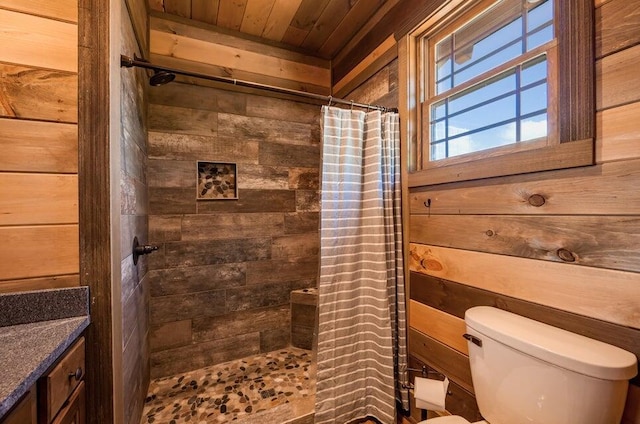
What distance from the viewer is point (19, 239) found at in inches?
33.4

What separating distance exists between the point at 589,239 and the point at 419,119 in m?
1.00

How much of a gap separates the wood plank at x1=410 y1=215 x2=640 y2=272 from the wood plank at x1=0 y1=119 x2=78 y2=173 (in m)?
1.59

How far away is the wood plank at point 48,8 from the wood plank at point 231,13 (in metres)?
1.20

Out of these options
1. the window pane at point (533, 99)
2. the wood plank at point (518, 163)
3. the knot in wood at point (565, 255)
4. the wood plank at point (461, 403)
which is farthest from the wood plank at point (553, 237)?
the wood plank at point (461, 403)

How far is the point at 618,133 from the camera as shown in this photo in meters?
0.77

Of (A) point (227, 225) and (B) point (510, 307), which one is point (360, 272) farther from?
(A) point (227, 225)

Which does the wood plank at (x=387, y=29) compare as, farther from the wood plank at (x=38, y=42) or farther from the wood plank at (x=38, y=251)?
the wood plank at (x=38, y=251)

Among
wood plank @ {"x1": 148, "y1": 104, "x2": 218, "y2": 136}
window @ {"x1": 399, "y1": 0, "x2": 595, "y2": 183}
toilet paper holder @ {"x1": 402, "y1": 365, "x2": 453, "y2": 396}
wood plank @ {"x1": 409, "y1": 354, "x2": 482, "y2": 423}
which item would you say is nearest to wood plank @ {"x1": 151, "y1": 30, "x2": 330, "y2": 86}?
wood plank @ {"x1": 148, "y1": 104, "x2": 218, "y2": 136}

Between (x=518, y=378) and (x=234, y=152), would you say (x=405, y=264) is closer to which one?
(x=518, y=378)

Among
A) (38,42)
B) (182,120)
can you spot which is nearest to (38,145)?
(38,42)

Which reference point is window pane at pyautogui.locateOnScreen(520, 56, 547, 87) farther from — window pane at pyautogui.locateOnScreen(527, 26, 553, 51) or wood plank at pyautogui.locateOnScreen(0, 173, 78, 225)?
wood plank at pyautogui.locateOnScreen(0, 173, 78, 225)

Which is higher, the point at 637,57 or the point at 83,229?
the point at 637,57

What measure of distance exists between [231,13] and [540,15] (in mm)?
1900

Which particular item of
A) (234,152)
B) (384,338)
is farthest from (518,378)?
(234,152)
